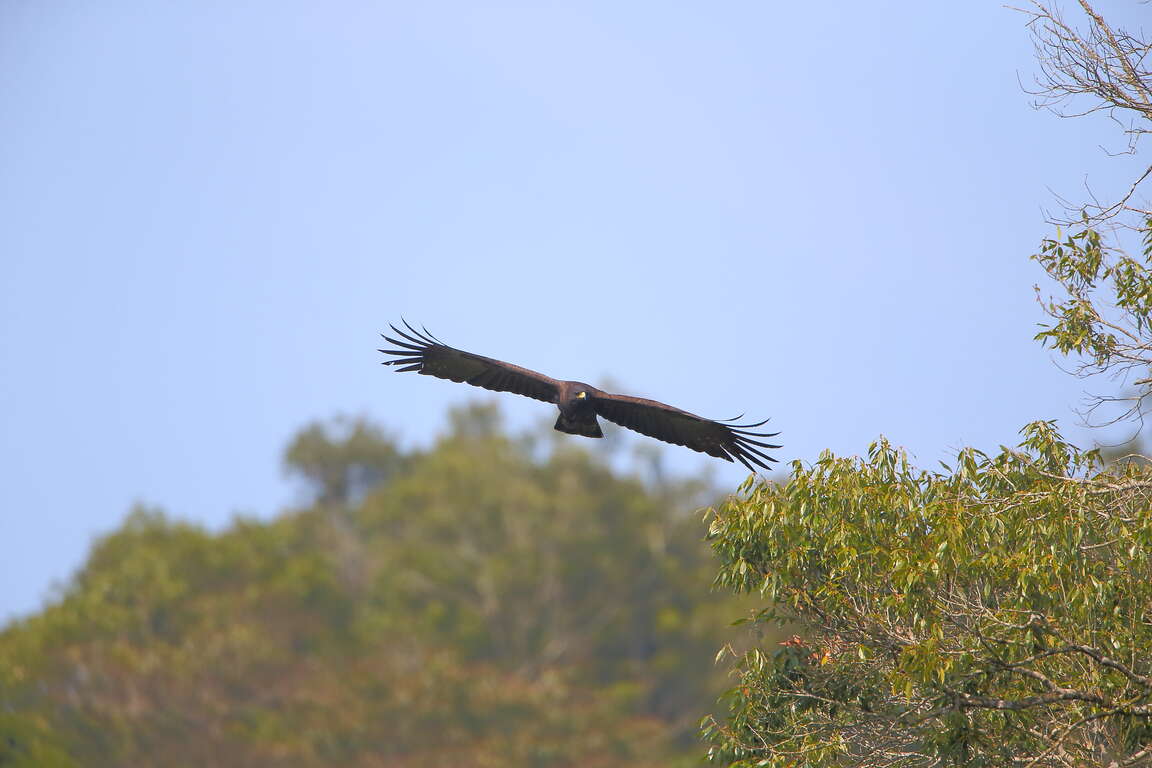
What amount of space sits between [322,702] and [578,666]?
28.0 ft

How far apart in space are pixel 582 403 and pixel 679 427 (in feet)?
3.47

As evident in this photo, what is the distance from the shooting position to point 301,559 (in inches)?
1939

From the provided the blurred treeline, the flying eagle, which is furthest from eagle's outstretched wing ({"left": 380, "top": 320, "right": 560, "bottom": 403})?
the blurred treeline

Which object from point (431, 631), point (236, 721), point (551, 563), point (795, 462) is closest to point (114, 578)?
point (236, 721)

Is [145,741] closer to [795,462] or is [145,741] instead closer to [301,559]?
[301,559]

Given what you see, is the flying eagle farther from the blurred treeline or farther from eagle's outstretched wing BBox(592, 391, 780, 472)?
the blurred treeline

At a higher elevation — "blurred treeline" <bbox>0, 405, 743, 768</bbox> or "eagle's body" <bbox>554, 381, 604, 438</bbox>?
"blurred treeline" <bbox>0, 405, 743, 768</bbox>

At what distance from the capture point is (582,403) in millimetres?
14336

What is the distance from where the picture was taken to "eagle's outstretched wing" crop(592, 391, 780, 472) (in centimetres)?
1389

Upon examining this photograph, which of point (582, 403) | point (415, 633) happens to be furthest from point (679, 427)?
point (415, 633)

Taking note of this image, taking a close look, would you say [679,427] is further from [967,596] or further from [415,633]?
[415,633]

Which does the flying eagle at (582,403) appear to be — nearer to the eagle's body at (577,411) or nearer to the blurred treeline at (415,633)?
the eagle's body at (577,411)

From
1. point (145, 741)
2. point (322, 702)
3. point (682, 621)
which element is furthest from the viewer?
point (682, 621)

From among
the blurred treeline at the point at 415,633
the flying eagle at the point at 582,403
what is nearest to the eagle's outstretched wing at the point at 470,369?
the flying eagle at the point at 582,403
